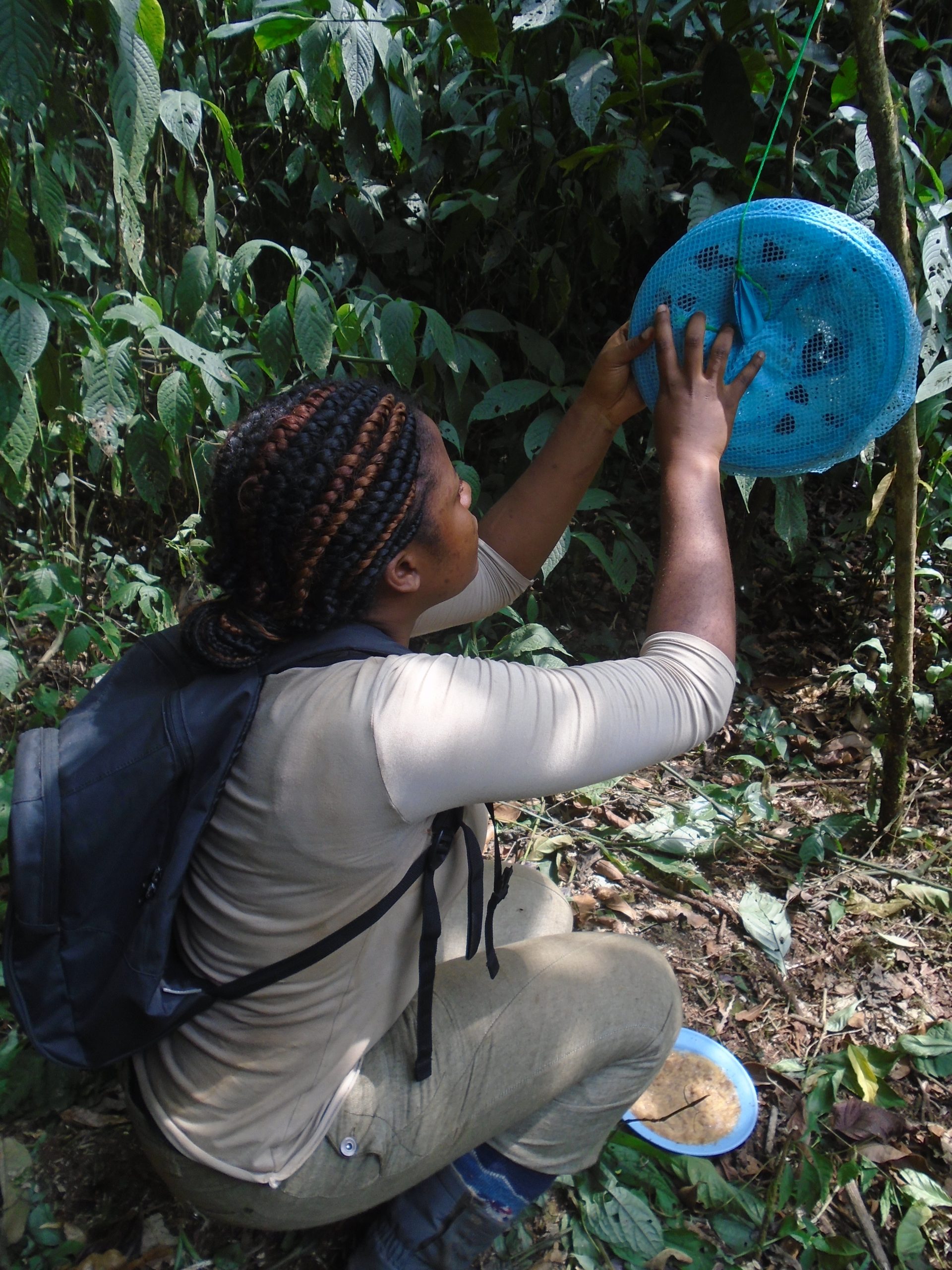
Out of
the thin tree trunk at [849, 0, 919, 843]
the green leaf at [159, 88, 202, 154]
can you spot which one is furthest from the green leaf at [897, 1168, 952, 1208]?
the green leaf at [159, 88, 202, 154]

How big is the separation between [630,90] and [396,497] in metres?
1.63

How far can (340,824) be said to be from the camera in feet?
3.77

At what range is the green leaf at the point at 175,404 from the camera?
80.0 inches

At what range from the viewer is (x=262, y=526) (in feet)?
3.87

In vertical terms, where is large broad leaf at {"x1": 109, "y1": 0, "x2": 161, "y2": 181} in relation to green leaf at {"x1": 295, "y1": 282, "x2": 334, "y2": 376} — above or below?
above

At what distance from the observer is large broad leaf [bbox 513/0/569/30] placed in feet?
6.93

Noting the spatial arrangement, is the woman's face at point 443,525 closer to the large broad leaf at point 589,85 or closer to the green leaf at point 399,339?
the green leaf at point 399,339

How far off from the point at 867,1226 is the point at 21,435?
207 cm

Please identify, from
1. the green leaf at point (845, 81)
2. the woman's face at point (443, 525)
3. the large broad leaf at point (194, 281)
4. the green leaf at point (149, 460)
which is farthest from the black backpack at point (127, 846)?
the green leaf at point (845, 81)

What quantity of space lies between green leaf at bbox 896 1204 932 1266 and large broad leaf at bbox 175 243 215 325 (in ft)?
7.37

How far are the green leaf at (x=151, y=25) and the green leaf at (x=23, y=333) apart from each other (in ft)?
1.46

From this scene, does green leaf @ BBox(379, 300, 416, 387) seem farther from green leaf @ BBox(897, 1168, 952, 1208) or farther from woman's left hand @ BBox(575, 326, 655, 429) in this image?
green leaf @ BBox(897, 1168, 952, 1208)

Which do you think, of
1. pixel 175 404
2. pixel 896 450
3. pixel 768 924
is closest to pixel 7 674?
pixel 175 404

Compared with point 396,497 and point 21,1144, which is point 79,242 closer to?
point 396,497
